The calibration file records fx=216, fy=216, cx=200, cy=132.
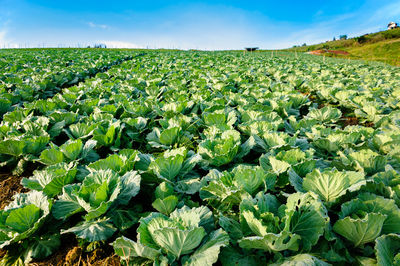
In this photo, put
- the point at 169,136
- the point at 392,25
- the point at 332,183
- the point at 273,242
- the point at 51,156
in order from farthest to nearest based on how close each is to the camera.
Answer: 1. the point at 392,25
2. the point at 169,136
3. the point at 51,156
4. the point at 332,183
5. the point at 273,242

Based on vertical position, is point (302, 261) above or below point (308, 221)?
below

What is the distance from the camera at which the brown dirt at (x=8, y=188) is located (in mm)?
2527

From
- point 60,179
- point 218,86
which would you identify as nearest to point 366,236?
point 60,179

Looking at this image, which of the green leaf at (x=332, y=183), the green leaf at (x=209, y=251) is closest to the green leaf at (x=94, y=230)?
the green leaf at (x=209, y=251)

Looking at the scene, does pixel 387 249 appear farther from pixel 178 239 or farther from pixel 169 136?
pixel 169 136

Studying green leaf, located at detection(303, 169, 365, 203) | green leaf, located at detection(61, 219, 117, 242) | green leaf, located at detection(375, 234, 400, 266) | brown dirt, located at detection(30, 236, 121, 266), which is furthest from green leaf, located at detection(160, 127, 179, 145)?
green leaf, located at detection(375, 234, 400, 266)

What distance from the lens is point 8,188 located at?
105 inches

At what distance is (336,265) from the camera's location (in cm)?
141

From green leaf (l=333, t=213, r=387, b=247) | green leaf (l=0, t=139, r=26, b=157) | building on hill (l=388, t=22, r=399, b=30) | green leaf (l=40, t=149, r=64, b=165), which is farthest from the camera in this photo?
building on hill (l=388, t=22, r=399, b=30)

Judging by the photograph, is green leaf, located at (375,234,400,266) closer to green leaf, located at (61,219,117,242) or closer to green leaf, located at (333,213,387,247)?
green leaf, located at (333,213,387,247)

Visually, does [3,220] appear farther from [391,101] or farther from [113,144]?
[391,101]

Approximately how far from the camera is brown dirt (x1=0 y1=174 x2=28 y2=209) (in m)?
2.53

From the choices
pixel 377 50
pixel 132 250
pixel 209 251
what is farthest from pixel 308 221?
pixel 377 50

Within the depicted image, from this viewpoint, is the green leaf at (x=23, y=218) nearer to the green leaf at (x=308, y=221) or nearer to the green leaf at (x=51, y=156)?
the green leaf at (x=51, y=156)
